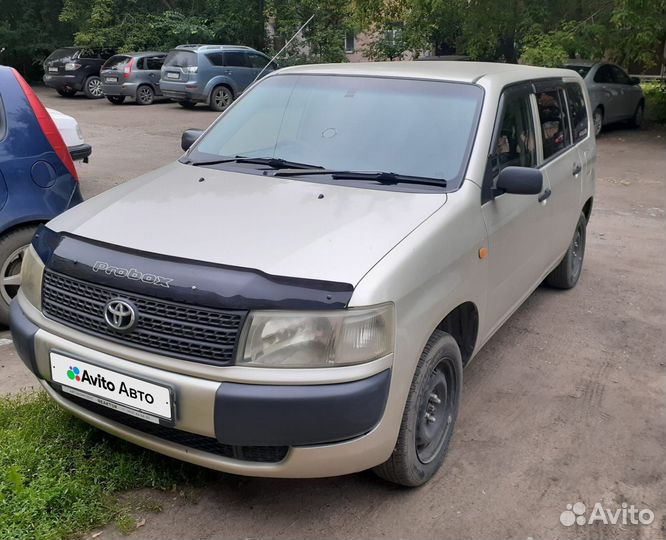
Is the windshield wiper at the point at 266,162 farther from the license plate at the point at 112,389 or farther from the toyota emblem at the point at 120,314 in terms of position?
the license plate at the point at 112,389

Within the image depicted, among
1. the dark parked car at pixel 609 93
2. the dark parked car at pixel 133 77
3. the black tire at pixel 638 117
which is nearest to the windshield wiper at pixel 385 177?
the dark parked car at pixel 609 93

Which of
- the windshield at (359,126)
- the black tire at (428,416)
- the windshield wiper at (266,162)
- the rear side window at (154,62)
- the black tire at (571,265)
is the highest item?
the windshield at (359,126)

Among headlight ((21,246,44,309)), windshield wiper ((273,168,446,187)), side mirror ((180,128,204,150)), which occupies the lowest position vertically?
headlight ((21,246,44,309))

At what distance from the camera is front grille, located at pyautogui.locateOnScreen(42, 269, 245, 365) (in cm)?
252

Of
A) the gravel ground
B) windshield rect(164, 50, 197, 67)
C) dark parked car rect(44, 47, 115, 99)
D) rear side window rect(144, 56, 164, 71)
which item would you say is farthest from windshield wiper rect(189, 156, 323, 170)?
dark parked car rect(44, 47, 115, 99)

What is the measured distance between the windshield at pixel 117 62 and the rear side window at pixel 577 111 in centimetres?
1702

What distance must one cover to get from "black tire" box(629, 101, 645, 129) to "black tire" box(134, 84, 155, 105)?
44.0 feet

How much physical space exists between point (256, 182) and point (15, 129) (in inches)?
79.2

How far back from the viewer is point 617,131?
53.2 feet

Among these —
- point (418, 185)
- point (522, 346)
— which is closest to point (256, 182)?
point (418, 185)

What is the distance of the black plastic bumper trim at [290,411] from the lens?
8.09 ft

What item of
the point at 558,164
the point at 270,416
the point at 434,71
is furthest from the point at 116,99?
the point at 270,416

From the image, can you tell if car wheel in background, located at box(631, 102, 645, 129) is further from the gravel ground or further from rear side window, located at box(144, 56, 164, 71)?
rear side window, located at box(144, 56, 164, 71)

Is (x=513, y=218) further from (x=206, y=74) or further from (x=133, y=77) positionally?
(x=133, y=77)
